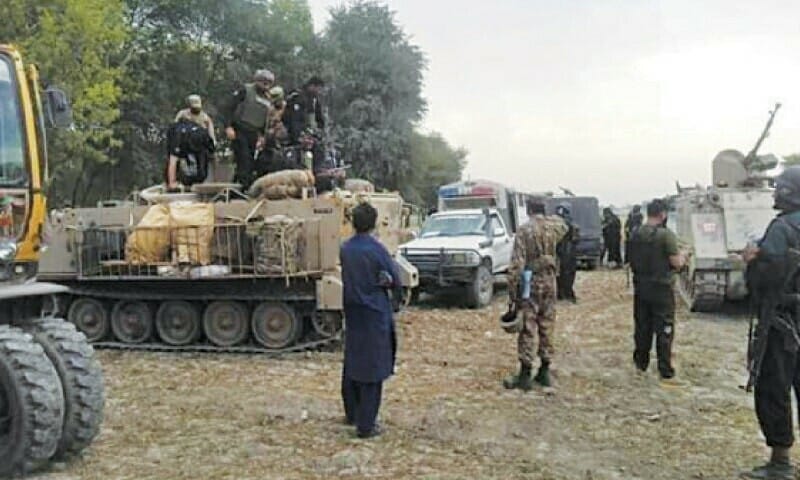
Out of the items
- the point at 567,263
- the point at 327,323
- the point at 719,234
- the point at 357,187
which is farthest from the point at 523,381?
the point at 567,263

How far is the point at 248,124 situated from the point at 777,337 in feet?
28.1

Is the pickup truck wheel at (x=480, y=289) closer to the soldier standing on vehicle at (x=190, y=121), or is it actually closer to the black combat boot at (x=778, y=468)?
the soldier standing on vehicle at (x=190, y=121)

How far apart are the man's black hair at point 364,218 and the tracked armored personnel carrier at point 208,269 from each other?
4097 millimetres

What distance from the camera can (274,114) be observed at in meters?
12.8

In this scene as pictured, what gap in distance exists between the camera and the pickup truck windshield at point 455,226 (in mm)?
18062

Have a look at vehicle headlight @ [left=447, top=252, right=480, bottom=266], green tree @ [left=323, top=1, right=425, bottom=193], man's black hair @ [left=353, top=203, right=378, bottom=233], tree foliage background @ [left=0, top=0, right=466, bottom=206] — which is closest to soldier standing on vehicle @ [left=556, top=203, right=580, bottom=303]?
vehicle headlight @ [left=447, top=252, right=480, bottom=266]

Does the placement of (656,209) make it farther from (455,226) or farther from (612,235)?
(612,235)

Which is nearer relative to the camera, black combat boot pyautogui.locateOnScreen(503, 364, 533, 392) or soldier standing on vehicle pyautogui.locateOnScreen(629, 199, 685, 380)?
black combat boot pyautogui.locateOnScreen(503, 364, 533, 392)

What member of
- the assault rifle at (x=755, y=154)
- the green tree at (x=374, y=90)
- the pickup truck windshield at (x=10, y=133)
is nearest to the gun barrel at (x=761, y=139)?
the assault rifle at (x=755, y=154)

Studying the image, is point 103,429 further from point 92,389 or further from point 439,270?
point 439,270

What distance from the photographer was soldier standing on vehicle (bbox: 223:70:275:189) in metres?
13.0

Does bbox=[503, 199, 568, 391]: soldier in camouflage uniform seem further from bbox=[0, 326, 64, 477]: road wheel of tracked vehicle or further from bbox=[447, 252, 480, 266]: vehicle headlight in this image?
bbox=[447, 252, 480, 266]: vehicle headlight

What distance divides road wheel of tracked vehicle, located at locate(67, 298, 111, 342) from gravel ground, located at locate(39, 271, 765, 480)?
28.8 inches

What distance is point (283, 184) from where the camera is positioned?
11977 mm
